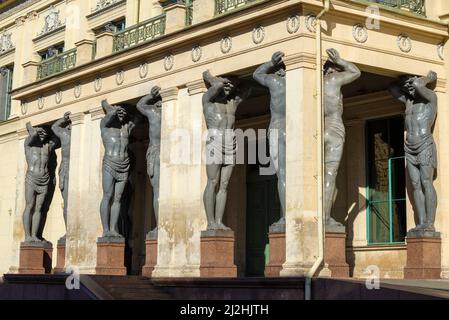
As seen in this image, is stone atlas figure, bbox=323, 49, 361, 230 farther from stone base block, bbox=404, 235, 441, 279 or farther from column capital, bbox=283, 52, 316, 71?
stone base block, bbox=404, 235, 441, 279

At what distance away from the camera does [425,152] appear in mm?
19125

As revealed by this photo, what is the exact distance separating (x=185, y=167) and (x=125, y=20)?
10.1m

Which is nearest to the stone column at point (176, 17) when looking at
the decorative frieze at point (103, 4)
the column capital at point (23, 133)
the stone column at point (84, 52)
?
the stone column at point (84, 52)

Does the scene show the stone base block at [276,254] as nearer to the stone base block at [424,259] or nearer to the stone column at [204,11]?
the stone base block at [424,259]

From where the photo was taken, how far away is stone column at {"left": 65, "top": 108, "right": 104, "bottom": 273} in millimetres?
23547

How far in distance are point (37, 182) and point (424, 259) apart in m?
13.1

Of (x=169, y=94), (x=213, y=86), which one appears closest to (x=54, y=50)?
(x=169, y=94)

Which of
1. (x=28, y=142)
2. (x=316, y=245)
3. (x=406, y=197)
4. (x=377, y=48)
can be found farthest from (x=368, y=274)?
(x=28, y=142)

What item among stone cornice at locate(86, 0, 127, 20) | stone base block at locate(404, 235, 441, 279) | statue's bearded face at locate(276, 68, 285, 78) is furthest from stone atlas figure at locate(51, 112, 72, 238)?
stone base block at locate(404, 235, 441, 279)

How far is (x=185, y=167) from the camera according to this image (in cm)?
2064

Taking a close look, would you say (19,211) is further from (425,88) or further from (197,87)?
(425,88)

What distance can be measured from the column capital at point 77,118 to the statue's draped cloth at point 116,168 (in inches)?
75.5

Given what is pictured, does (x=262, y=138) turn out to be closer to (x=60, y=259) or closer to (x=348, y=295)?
(x=60, y=259)

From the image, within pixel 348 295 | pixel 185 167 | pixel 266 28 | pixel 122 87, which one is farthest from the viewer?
pixel 122 87
